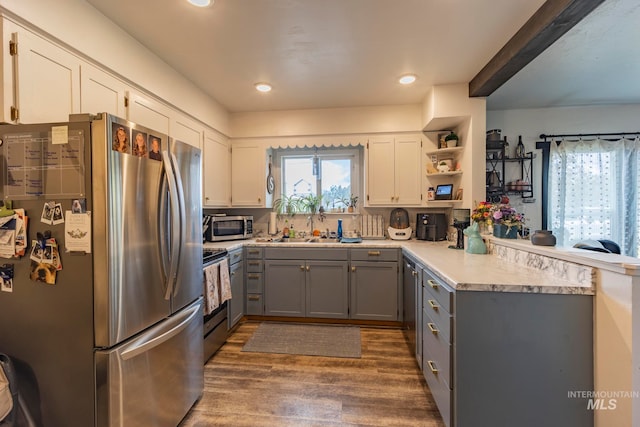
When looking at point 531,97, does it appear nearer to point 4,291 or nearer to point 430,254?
point 430,254

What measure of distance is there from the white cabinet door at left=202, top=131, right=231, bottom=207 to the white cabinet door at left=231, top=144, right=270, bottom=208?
81mm

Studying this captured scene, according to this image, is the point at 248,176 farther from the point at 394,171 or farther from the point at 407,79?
the point at 407,79

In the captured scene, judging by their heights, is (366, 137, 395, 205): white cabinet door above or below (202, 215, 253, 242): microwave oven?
above

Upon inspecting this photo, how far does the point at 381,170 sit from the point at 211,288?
2.30m

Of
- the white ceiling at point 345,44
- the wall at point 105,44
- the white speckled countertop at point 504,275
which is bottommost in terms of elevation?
the white speckled countertop at point 504,275

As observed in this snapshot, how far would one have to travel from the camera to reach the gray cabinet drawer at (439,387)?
151 centimetres

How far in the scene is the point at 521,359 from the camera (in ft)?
4.62

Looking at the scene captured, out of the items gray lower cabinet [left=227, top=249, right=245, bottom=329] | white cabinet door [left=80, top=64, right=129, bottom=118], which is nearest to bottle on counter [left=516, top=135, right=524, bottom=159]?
gray lower cabinet [left=227, top=249, right=245, bottom=329]

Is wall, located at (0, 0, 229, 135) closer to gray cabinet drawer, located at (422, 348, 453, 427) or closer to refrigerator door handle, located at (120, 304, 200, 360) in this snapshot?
refrigerator door handle, located at (120, 304, 200, 360)

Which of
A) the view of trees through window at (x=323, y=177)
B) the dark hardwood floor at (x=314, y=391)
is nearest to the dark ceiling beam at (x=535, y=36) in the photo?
the view of trees through window at (x=323, y=177)

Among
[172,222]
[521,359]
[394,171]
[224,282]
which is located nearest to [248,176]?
[224,282]

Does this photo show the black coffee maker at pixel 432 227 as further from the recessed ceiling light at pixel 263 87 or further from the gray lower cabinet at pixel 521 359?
the recessed ceiling light at pixel 263 87

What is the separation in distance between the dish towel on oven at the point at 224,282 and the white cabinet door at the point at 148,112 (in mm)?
1270

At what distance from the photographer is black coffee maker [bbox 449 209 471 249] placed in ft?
9.32
